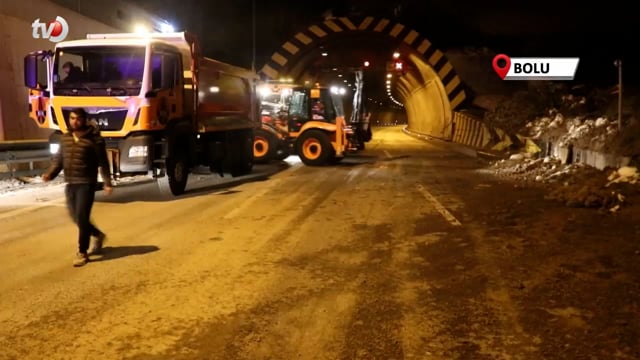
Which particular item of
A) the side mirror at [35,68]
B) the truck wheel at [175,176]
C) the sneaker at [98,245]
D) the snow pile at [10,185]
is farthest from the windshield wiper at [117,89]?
the sneaker at [98,245]

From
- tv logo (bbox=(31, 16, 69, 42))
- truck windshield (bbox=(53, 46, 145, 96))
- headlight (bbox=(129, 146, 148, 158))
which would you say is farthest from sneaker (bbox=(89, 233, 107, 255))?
tv logo (bbox=(31, 16, 69, 42))

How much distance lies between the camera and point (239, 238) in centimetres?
866

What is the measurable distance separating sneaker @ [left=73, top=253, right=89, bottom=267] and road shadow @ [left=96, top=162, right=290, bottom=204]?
5037 mm

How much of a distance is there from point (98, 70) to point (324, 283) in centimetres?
797

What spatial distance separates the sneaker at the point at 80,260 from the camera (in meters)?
7.10

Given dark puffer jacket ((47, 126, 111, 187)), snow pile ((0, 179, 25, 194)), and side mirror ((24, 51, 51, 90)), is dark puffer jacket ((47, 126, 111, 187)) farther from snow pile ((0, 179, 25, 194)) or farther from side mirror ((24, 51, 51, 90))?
snow pile ((0, 179, 25, 194))

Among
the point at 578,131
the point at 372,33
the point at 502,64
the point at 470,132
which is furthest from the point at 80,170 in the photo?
the point at 502,64

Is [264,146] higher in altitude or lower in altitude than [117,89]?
lower

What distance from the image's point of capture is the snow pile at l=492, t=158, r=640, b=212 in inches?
434

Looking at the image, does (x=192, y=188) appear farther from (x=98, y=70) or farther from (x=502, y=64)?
(x=502, y=64)

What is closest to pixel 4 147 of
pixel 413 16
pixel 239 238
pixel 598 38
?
pixel 239 238

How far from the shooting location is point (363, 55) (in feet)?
130

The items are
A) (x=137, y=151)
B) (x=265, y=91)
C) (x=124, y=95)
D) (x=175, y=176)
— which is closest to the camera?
(x=124, y=95)

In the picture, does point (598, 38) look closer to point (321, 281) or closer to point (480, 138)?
point (480, 138)
